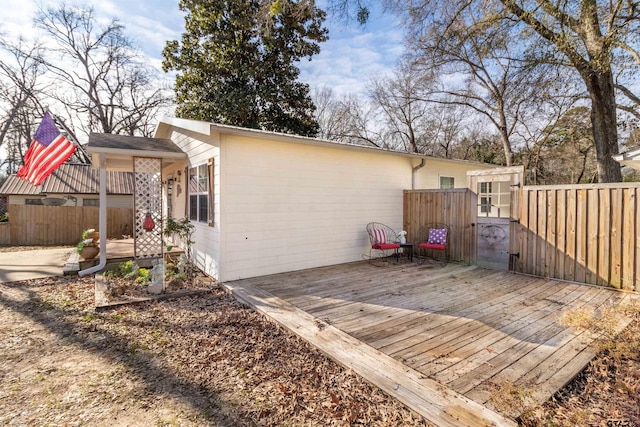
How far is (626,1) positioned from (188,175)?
30.3 feet

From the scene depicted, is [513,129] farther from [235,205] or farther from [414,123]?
[235,205]

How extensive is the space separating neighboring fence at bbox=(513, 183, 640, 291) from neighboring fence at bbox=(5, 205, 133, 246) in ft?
45.8

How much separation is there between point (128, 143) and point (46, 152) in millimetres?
1502

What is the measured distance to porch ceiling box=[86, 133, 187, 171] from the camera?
5.80 meters

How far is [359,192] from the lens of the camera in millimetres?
7316

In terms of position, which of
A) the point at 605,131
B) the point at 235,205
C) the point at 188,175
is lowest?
the point at 235,205

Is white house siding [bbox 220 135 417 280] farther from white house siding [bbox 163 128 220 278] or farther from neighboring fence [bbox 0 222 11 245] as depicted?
neighboring fence [bbox 0 222 11 245]

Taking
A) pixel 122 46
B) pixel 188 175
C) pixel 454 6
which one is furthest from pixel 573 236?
pixel 122 46

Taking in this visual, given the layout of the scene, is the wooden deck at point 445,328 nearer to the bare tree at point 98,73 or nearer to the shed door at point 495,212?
the shed door at point 495,212

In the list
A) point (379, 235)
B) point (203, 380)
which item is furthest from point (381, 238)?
point (203, 380)

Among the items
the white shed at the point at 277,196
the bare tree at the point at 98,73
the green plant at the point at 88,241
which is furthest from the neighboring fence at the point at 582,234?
the bare tree at the point at 98,73

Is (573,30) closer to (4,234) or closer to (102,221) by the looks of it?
(102,221)

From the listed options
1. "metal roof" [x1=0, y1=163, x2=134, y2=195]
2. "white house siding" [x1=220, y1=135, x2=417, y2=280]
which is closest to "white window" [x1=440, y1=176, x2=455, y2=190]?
"white house siding" [x1=220, y1=135, x2=417, y2=280]

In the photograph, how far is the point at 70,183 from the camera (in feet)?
44.3
